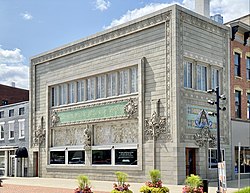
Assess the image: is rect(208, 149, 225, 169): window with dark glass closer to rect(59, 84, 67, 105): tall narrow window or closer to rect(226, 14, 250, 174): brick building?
rect(226, 14, 250, 174): brick building

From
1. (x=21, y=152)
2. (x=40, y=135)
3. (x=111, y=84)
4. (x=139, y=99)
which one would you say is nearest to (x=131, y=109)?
(x=139, y=99)

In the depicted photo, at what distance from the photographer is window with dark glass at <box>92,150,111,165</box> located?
32.4 metres

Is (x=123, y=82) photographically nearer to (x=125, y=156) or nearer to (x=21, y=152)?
(x=125, y=156)

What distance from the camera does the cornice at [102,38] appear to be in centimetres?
2985

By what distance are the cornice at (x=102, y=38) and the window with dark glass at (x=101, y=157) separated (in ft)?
27.5

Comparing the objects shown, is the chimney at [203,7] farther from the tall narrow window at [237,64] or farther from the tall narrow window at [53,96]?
the tall narrow window at [53,96]

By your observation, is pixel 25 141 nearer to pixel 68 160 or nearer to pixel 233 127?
pixel 68 160

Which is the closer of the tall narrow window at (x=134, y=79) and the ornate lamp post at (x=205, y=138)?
the ornate lamp post at (x=205, y=138)

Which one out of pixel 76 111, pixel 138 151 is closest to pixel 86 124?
pixel 76 111

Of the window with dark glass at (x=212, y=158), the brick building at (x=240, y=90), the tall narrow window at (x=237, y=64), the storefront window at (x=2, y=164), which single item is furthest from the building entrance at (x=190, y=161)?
the storefront window at (x=2, y=164)

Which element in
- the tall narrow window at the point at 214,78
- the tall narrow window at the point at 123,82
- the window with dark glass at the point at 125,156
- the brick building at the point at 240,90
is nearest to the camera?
the window with dark glass at the point at 125,156

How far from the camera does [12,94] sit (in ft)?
202

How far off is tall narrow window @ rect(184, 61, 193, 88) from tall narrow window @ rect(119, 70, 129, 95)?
4.54 metres

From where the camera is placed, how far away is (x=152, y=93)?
2942 cm
